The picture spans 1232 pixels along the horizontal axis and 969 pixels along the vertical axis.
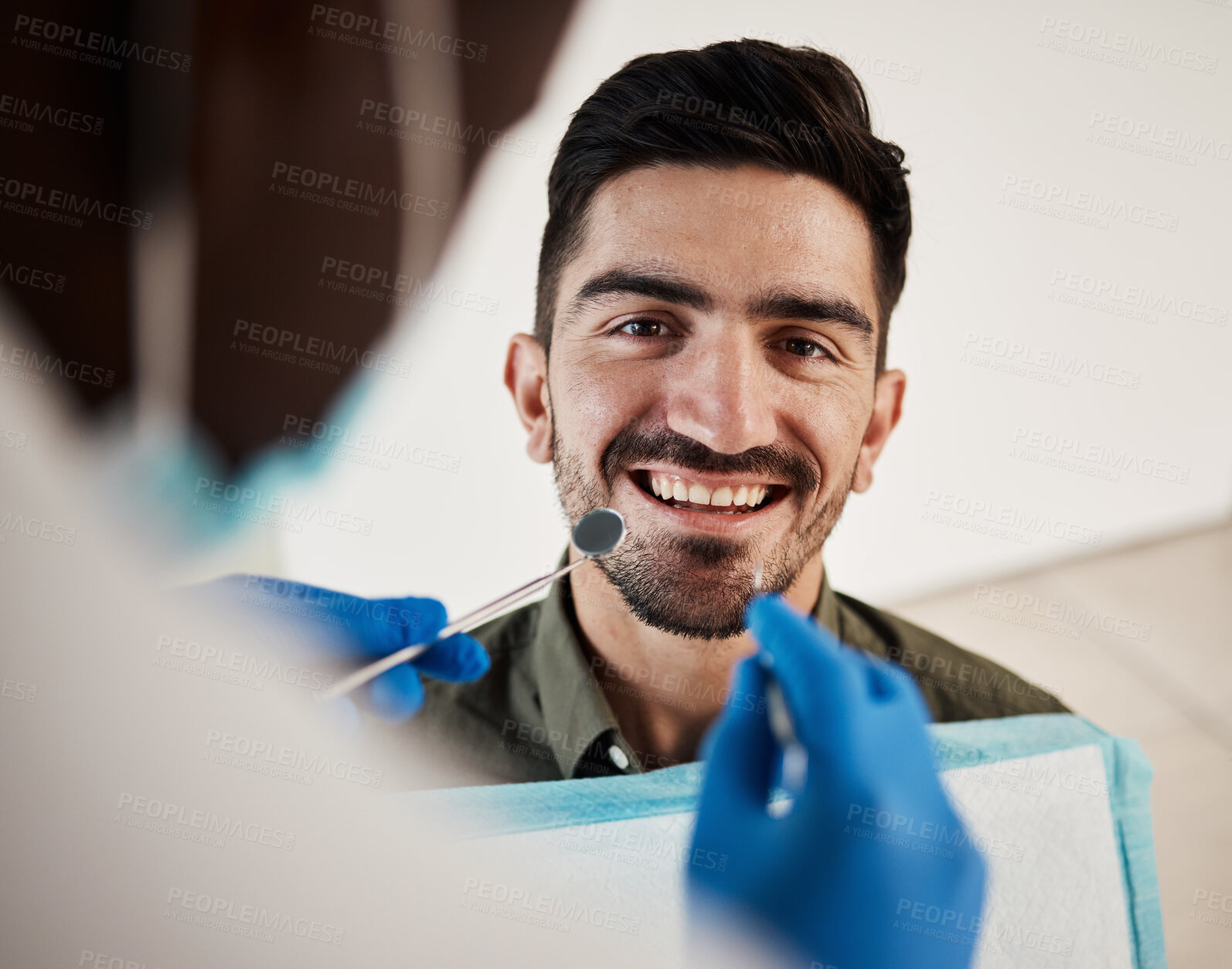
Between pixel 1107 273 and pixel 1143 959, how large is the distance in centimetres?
86

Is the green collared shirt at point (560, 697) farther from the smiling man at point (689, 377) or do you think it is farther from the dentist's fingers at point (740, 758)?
the dentist's fingers at point (740, 758)

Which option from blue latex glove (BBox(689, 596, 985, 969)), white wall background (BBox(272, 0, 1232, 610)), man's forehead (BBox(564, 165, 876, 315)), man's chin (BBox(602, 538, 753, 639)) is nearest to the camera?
blue latex glove (BBox(689, 596, 985, 969))

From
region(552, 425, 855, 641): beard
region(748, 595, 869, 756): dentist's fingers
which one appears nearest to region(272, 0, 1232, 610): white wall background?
region(552, 425, 855, 641): beard

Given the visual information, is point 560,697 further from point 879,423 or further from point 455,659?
point 879,423

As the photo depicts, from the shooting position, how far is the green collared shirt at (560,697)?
1.12m

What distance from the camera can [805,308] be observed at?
101 cm

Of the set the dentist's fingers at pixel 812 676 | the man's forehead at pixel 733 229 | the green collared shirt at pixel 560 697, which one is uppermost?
the man's forehead at pixel 733 229

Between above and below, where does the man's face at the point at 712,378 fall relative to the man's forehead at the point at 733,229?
below

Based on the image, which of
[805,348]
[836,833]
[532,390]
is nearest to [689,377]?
[805,348]

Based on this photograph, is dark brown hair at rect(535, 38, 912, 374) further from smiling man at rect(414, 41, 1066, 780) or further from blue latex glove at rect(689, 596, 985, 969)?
blue latex glove at rect(689, 596, 985, 969)

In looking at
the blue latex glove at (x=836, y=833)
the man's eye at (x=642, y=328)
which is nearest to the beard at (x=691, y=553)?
the man's eye at (x=642, y=328)

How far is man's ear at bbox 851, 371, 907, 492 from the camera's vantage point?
1.15 m

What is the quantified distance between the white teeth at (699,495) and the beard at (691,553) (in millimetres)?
28

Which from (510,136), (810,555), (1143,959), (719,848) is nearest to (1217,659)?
(1143,959)
